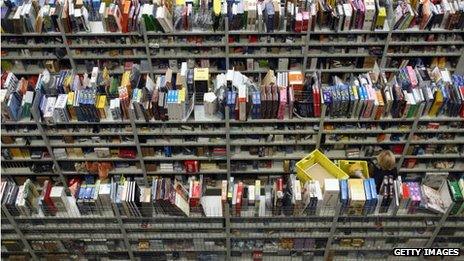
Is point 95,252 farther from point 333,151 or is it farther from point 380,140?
point 380,140

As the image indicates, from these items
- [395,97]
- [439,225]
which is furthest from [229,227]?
[395,97]

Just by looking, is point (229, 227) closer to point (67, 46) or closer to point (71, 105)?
point (71, 105)

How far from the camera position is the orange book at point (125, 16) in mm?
8969

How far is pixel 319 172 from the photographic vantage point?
7512 mm

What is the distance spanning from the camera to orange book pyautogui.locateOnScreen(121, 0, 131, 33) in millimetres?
8969

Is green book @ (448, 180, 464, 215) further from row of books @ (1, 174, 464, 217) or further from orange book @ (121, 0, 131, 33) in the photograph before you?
orange book @ (121, 0, 131, 33)

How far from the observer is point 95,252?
24.7ft

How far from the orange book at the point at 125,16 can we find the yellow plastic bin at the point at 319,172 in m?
3.72

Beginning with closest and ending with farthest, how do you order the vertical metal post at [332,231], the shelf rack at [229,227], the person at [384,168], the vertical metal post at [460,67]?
the vertical metal post at [332,231] < the shelf rack at [229,227] < the person at [384,168] < the vertical metal post at [460,67]

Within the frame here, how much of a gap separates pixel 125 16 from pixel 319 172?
4.02 meters

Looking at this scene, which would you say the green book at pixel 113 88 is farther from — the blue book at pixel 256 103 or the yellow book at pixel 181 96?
the blue book at pixel 256 103

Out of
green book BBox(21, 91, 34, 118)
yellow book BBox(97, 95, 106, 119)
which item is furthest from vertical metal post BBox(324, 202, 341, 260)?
green book BBox(21, 91, 34, 118)

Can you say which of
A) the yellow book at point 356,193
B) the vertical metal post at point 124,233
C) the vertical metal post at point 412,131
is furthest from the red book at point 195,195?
the vertical metal post at point 412,131

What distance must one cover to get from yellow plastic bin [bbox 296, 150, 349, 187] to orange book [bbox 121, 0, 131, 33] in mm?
3716
